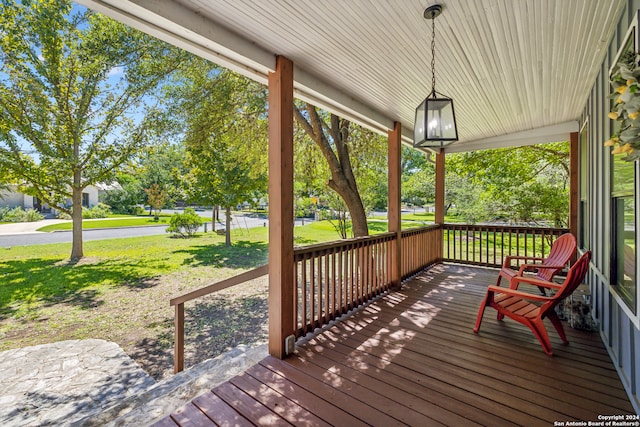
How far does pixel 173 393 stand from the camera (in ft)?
6.90

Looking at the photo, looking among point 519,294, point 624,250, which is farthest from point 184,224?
point 624,250

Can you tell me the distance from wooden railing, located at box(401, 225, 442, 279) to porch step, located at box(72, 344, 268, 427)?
10.2 ft

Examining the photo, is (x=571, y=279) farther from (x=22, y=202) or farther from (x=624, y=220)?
(x=22, y=202)

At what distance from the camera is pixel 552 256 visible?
12.6ft

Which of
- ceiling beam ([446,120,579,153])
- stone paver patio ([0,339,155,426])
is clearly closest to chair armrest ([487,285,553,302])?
stone paver patio ([0,339,155,426])

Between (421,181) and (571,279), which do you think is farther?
(421,181)

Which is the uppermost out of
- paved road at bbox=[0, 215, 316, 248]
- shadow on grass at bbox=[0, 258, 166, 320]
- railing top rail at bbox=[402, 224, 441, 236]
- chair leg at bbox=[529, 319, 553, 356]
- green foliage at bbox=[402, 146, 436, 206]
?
green foliage at bbox=[402, 146, 436, 206]

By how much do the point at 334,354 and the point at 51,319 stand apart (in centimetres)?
607

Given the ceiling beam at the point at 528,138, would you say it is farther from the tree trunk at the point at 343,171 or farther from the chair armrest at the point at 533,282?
the chair armrest at the point at 533,282

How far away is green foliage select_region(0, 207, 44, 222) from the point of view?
846 cm

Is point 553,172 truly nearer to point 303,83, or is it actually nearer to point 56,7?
point 303,83

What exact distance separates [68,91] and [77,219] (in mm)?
3586

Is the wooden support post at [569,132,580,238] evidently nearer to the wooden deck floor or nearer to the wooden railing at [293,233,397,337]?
the wooden deck floor

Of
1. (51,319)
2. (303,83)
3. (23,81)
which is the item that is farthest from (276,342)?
(23,81)
